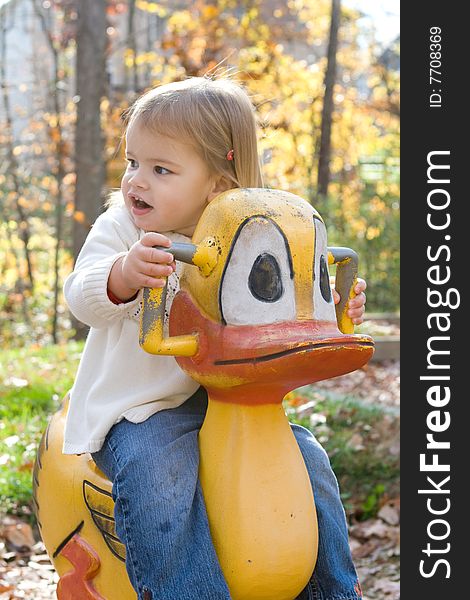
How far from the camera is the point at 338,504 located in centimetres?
247

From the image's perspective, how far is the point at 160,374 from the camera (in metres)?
A: 2.44

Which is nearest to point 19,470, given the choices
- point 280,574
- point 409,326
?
point 409,326

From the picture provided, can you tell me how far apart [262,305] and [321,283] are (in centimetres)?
19

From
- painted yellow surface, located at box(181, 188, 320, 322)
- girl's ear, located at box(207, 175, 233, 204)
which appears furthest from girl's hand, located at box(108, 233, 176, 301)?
girl's ear, located at box(207, 175, 233, 204)

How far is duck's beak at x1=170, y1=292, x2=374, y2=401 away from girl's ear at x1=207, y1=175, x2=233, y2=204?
1.18ft

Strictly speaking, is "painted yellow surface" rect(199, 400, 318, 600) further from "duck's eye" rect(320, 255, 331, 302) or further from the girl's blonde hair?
the girl's blonde hair

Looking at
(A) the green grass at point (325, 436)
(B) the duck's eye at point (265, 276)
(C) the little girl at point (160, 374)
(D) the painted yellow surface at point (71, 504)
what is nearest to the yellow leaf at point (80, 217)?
(A) the green grass at point (325, 436)

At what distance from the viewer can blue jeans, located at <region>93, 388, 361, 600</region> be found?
214 cm

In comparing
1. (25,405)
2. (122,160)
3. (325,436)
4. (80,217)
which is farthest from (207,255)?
(122,160)

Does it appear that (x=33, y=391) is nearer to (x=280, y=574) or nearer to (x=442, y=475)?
(x=442, y=475)

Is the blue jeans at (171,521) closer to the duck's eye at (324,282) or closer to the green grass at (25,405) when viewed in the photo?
the duck's eye at (324,282)

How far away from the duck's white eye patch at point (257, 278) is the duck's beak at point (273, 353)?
3 centimetres

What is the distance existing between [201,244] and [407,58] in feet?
5.78

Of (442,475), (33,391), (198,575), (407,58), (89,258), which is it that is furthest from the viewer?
(33,391)
